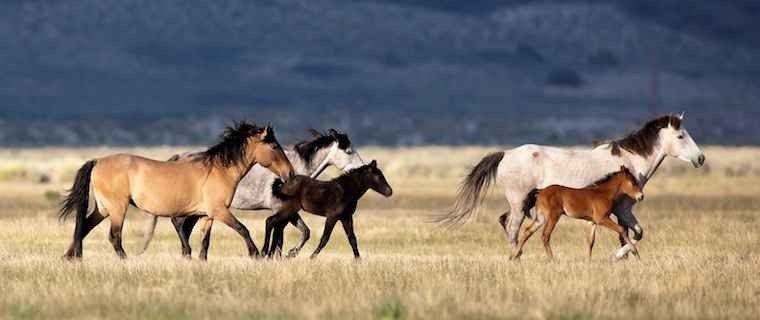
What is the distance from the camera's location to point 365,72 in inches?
5300

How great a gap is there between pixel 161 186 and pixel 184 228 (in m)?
1.92

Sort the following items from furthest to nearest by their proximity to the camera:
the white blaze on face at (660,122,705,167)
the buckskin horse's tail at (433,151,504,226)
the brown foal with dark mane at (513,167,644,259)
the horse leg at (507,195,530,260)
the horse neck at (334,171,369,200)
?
the buckskin horse's tail at (433,151,504,226) < the white blaze on face at (660,122,705,167) < the horse leg at (507,195,530,260) < the horse neck at (334,171,369,200) < the brown foal with dark mane at (513,167,644,259)

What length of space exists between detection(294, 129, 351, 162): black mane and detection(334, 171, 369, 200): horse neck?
720mm

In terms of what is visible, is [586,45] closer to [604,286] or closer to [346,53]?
[346,53]

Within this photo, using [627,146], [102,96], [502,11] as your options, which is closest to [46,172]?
[627,146]

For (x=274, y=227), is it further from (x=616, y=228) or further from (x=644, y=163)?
(x=644, y=163)

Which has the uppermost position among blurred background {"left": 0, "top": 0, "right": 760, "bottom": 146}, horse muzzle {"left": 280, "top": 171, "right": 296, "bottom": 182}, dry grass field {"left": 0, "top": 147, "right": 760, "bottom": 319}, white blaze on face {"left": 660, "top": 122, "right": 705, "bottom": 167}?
blurred background {"left": 0, "top": 0, "right": 760, "bottom": 146}

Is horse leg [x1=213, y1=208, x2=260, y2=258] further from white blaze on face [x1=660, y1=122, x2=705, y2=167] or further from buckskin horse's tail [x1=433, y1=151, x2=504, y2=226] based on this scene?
white blaze on face [x1=660, y1=122, x2=705, y2=167]

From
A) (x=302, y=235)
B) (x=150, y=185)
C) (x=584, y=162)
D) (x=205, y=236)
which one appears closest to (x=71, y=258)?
(x=150, y=185)

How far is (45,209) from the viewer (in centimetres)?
3241

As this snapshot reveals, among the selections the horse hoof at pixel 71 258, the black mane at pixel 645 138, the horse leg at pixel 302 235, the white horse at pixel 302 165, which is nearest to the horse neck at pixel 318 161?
the white horse at pixel 302 165

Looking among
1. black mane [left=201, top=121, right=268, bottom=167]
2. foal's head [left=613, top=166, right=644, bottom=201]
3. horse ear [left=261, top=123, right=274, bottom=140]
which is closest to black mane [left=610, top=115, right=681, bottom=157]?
foal's head [left=613, top=166, right=644, bottom=201]

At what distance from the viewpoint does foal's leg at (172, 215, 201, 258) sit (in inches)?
715

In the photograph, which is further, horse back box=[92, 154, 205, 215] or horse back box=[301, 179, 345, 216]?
horse back box=[301, 179, 345, 216]
